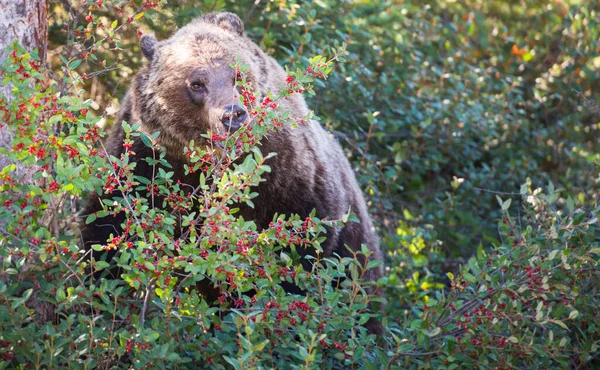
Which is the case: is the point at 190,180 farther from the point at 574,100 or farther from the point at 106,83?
the point at 574,100

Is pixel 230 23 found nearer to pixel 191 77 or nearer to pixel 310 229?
pixel 191 77

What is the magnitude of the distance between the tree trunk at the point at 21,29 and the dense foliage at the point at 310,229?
116 millimetres

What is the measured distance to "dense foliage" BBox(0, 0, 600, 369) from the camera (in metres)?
3.29

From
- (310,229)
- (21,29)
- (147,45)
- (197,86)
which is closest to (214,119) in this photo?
(197,86)

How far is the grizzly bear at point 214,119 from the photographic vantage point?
186 inches

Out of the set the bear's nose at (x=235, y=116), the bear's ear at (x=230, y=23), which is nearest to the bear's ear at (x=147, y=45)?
the bear's ear at (x=230, y=23)

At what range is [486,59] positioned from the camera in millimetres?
9172

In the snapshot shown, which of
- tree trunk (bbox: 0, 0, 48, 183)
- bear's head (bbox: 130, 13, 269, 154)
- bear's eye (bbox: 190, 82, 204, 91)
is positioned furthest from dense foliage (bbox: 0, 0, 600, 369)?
bear's eye (bbox: 190, 82, 204, 91)

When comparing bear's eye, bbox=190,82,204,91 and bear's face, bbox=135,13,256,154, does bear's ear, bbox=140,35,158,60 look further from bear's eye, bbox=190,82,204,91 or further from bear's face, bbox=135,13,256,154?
bear's eye, bbox=190,82,204,91

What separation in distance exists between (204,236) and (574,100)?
5920 mm

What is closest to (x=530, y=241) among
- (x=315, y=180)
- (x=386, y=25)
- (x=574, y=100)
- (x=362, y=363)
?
(x=362, y=363)

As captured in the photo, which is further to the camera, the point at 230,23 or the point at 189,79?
the point at 230,23

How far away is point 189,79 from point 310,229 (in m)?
1.84

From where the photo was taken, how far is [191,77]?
187 inches
